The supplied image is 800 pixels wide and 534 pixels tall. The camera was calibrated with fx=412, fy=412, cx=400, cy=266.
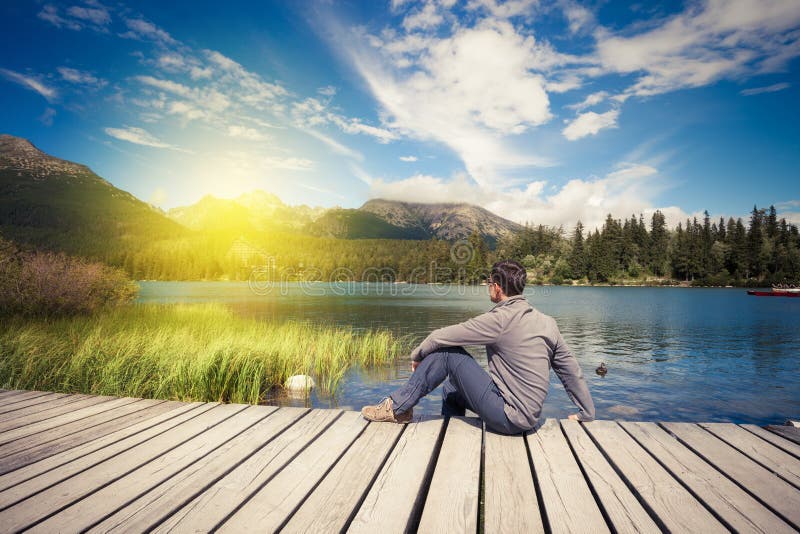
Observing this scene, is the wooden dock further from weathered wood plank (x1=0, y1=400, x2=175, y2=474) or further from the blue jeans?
the blue jeans

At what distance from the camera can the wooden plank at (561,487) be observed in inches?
106

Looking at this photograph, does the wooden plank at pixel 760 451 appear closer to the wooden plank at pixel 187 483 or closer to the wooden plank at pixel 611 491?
the wooden plank at pixel 611 491

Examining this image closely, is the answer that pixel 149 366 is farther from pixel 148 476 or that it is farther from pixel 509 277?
pixel 509 277

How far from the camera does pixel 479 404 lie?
13.8 feet

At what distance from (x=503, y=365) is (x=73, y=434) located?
4477 millimetres

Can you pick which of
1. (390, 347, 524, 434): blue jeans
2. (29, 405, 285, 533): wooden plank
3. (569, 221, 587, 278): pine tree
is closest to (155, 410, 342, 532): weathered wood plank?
(29, 405, 285, 533): wooden plank

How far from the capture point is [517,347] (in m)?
4.09

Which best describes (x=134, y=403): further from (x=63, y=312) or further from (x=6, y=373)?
(x=63, y=312)

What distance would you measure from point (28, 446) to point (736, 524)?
19.1ft

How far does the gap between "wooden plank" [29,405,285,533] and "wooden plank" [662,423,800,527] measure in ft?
13.6

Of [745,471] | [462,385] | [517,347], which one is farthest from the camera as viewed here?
[462,385]

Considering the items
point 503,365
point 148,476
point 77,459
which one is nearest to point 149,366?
point 77,459

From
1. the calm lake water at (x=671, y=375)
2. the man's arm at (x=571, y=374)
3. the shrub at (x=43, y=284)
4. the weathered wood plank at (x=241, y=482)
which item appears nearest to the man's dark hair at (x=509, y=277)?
the man's arm at (x=571, y=374)

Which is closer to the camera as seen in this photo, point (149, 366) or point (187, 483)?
point (187, 483)
